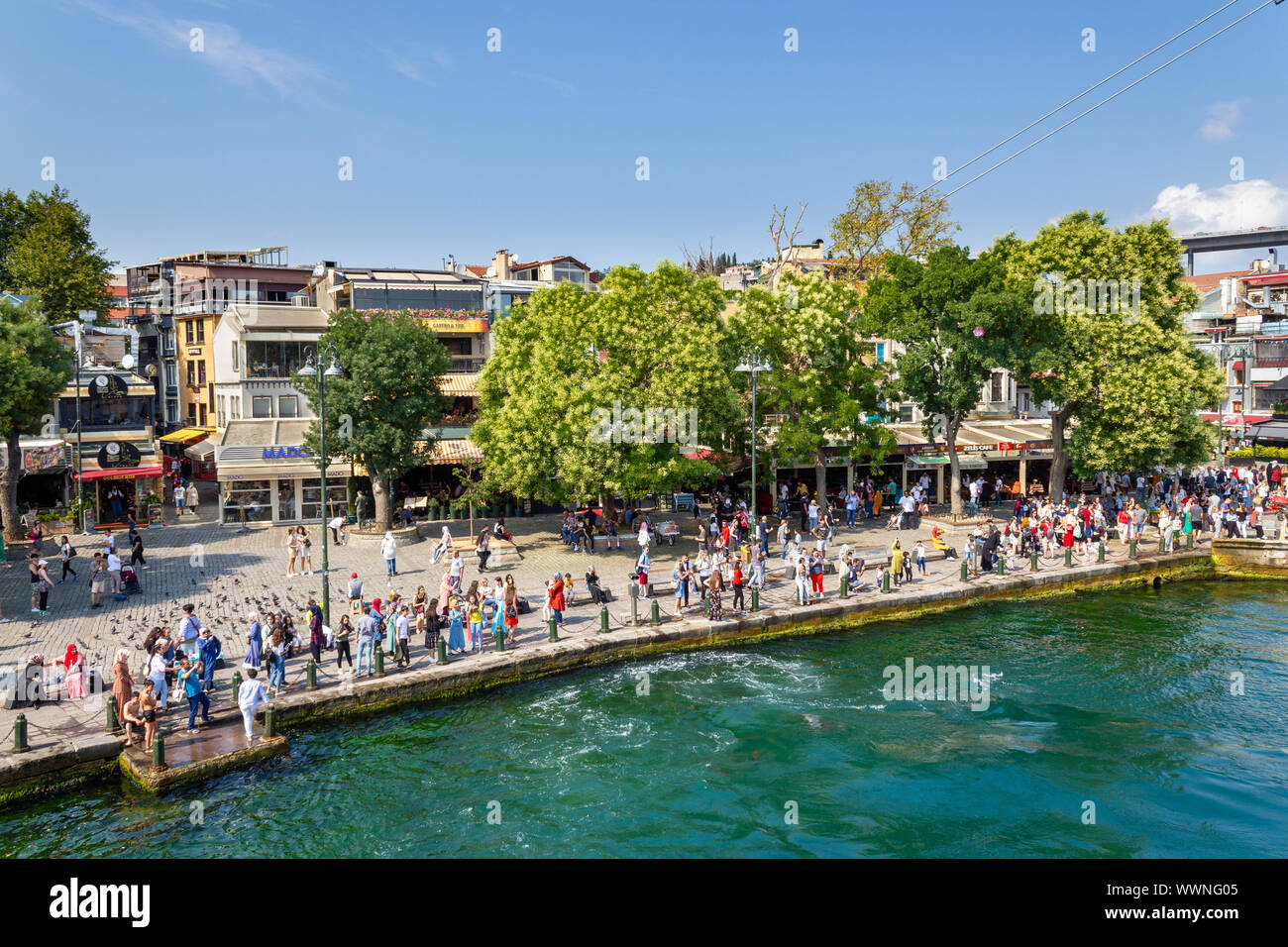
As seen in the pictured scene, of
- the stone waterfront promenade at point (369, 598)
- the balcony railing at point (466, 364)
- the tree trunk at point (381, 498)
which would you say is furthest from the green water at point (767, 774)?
the balcony railing at point (466, 364)

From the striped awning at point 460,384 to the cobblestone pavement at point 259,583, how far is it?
6.94m

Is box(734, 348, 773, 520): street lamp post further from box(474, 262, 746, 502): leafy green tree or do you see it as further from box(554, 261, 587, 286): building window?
box(554, 261, 587, 286): building window

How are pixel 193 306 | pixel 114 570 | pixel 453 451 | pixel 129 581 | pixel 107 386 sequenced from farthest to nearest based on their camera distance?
1. pixel 193 306
2. pixel 107 386
3. pixel 453 451
4. pixel 129 581
5. pixel 114 570

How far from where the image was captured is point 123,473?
117ft

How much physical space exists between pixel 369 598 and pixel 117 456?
56.7 feet

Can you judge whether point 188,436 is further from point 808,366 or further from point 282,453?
point 808,366

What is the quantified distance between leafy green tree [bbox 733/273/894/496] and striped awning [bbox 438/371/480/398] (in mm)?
13435

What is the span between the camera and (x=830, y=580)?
28.3 meters

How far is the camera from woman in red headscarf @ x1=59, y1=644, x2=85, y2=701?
17.9 meters

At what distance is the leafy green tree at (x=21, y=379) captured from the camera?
94.3ft

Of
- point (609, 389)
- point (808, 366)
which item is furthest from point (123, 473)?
point (808, 366)

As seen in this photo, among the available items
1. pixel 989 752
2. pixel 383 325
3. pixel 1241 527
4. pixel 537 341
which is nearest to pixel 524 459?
pixel 537 341

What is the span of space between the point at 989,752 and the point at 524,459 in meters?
17.0
